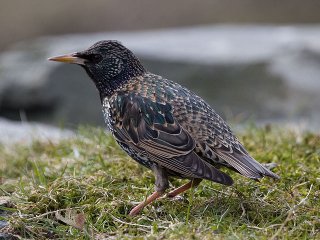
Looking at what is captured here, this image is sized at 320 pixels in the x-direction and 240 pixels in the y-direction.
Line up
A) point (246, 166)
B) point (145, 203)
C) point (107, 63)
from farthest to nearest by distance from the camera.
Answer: point (107, 63), point (145, 203), point (246, 166)

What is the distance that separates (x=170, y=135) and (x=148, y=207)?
0.53m

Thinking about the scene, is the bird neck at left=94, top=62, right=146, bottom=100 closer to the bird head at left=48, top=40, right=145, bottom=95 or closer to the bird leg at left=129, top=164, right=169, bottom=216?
the bird head at left=48, top=40, right=145, bottom=95

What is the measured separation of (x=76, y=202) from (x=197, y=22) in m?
14.2

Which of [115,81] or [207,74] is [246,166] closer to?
[115,81]

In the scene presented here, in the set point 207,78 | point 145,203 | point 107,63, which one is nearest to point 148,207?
point 145,203

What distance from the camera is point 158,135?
570 centimetres

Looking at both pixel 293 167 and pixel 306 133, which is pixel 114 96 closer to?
pixel 293 167

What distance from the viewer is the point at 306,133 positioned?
759 cm

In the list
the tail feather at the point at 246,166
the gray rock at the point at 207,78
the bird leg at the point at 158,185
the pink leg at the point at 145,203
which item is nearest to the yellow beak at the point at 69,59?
the bird leg at the point at 158,185

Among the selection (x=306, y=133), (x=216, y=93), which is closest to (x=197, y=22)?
(x=216, y=93)

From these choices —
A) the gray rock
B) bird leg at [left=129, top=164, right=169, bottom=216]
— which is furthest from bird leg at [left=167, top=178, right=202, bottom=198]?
the gray rock

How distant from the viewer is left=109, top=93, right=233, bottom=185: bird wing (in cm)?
541

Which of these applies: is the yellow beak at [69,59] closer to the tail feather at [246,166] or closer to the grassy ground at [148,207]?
the grassy ground at [148,207]

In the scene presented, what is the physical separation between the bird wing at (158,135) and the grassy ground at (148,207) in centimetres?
28
